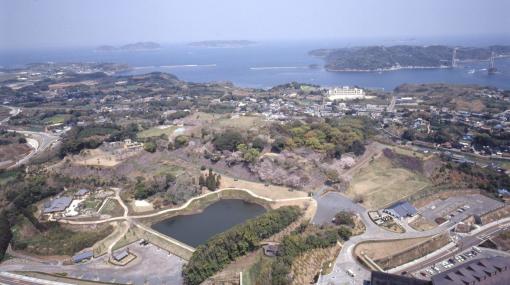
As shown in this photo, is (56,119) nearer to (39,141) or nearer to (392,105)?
(39,141)

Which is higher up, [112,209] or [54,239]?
[112,209]

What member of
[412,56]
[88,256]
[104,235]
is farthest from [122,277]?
[412,56]

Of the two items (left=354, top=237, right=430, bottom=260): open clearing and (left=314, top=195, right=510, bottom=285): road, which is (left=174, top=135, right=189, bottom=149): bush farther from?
(left=354, top=237, right=430, bottom=260): open clearing

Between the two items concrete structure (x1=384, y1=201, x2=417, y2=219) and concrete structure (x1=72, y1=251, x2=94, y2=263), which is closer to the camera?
concrete structure (x1=72, y1=251, x2=94, y2=263)

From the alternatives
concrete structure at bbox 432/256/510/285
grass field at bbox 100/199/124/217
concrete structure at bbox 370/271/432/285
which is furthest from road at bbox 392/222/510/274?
grass field at bbox 100/199/124/217

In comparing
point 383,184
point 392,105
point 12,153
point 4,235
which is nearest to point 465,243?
point 383,184

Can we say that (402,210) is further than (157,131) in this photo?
No
